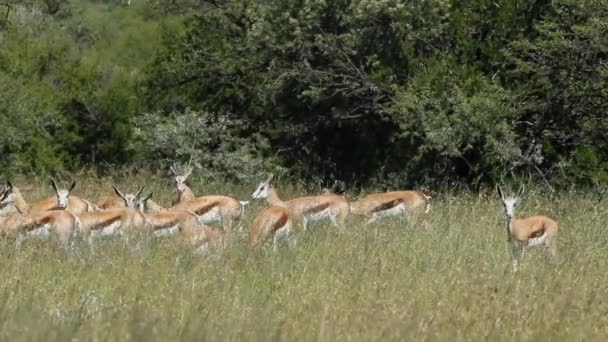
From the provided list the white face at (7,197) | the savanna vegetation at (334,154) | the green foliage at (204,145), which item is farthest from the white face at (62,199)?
the green foliage at (204,145)

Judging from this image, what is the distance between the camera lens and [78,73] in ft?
84.0

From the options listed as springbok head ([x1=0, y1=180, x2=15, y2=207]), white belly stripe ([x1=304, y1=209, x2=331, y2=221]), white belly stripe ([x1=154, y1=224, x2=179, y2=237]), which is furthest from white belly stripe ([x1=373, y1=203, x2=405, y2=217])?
springbok head ([x1=0, y1=180, x2=15, y2=207])

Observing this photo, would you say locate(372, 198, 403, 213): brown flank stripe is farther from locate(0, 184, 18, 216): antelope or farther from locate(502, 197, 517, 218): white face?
locate(0, 184, 18, 216): antelope

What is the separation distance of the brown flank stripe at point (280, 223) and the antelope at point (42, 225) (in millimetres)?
1956

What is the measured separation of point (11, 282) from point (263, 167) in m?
12.8

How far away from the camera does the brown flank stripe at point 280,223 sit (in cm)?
1064

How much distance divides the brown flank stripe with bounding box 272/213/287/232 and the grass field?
0.75 meters

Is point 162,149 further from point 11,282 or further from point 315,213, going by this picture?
point 11,282

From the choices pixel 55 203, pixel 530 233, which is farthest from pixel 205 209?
pixel 530 233

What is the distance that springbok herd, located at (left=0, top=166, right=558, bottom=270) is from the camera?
9953 millimetres

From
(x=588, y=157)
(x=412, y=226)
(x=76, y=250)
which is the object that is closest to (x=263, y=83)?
(x=588, y=157)

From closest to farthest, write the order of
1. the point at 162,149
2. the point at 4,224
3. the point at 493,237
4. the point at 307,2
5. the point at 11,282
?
the point at 11,282, the point at 493,237, the point at 4,224, the point at 307,2, the point at 162,149

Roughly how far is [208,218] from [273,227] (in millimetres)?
2713

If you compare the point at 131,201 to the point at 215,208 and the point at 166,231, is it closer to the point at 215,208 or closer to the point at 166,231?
the point at 215,208
